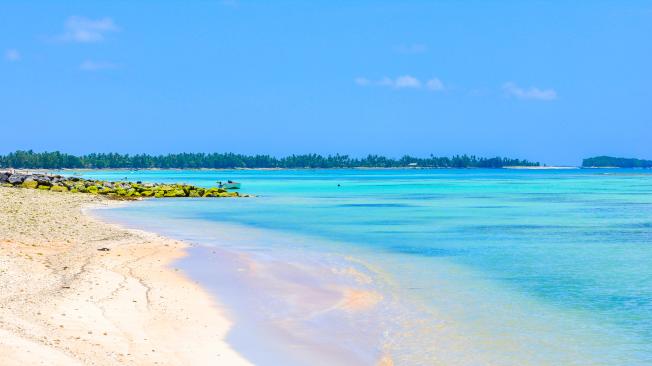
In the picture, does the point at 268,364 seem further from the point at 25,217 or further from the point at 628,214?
the point at 628,214

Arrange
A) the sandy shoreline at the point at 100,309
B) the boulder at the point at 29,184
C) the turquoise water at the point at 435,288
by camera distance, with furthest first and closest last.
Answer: the boulder at the point at 29,184 < the turquoise water at the point at 435,288 < the sandy shoreline at the point at 100,309

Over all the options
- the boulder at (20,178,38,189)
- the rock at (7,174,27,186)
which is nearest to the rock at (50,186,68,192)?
the boulder at (20,178,38,189)

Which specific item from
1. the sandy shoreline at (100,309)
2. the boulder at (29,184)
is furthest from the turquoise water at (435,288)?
the boulder at (29,184)

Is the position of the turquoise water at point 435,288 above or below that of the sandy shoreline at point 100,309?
below

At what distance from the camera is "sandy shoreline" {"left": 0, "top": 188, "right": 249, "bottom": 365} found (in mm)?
8781

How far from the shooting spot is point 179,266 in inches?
699

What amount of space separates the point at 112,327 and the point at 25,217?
17.4 metres

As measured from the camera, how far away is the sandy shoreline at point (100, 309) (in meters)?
8.78

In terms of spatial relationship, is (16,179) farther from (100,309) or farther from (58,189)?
(100,309)

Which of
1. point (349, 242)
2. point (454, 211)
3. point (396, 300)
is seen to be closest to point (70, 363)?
point (396, 300)

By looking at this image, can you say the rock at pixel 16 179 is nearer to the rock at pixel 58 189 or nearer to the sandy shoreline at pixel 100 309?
the rock at pixel 58 189

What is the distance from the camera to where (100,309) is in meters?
11.5

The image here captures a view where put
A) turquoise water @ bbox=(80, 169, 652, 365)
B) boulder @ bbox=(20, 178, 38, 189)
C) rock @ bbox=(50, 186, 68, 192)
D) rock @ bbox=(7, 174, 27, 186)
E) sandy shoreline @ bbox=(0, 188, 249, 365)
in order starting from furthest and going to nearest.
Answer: rock @ bbox=(7, 174, 27, 186) < boulder @ bbox=(20, 178, 38, 189) < rock @ bbox=(50, 186, 68, 192) < turquoise water @ bbox=(80, 169, 652, 365) < sandy shoreline @ bbox=(0, 188, 249, 365)

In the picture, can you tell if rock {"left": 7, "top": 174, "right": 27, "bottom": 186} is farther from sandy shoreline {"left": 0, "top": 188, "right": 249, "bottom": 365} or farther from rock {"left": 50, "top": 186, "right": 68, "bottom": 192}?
sandy shoreline {"left": 0, "top": 188, "right": 249, "bottom": 365}
